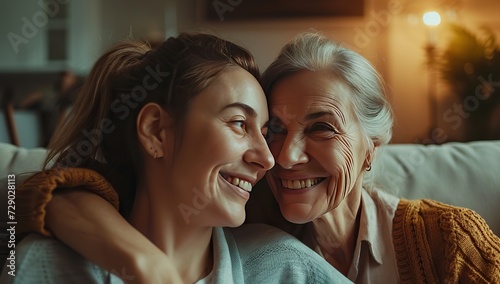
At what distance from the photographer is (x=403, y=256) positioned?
130 cm

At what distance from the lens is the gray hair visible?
1.28 m

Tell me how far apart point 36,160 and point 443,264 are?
98cm

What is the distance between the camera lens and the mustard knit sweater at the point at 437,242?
3.88 ft

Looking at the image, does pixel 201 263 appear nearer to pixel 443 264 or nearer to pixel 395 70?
pixel 443 264

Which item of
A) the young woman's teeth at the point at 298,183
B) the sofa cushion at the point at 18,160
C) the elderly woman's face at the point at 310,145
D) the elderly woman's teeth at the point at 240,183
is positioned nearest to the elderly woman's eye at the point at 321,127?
the elderly woman's face at the point at 310,145

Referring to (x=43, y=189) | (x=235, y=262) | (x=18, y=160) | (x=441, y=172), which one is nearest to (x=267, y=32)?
(x=441, y=172)

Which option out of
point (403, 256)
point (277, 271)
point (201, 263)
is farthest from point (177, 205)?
point (403, 256)

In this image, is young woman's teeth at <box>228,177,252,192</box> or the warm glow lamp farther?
the warm glow lamp

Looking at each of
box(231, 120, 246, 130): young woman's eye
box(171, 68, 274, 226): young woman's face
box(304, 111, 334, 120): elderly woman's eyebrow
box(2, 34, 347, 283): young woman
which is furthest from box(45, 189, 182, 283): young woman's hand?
box(304, 111, 334, 120): elderly woman's eyebrow

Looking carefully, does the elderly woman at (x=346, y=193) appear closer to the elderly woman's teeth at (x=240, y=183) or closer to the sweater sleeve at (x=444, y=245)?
the sweater sleeve at (x=444, y=245)

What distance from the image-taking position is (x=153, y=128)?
1110 mm

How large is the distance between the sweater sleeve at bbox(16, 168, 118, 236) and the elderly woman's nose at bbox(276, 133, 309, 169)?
34cm

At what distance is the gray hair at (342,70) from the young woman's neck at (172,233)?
334mm

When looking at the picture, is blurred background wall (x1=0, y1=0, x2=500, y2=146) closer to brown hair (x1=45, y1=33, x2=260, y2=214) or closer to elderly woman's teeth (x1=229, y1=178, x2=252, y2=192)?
brown hair (x1=45, y1=33, x2=260, y2=214)
